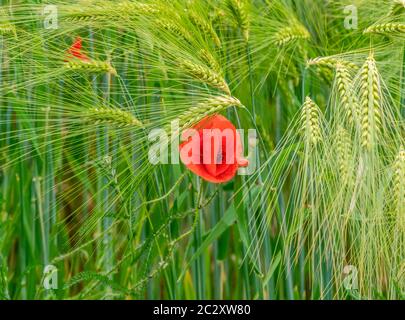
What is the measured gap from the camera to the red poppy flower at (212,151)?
136 centimetres

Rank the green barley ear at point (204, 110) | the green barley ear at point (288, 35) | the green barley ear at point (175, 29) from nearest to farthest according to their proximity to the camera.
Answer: the green barley ear at point (204, 110)
the green barley ear at point (175, 29)
the green barley ear at point (288, 35)

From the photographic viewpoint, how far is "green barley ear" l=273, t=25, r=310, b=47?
152 cm

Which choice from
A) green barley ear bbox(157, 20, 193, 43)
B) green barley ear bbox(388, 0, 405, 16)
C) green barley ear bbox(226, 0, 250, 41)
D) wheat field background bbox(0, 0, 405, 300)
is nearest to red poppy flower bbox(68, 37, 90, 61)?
wheat field background bbox(0, 0, 405, 300)

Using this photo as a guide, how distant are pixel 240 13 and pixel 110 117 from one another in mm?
268

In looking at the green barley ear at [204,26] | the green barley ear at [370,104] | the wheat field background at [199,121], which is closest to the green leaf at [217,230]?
the wheat field background at [199,121]

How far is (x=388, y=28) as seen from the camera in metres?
1.37

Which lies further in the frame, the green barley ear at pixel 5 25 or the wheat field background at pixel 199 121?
the green barley ear at pixel 5 25

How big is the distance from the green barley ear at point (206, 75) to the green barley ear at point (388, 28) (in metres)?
0.23

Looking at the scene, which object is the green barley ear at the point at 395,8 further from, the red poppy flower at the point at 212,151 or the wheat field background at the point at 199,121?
the red poppy flower at the point at 212,151

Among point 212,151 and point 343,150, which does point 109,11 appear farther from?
point 343,150

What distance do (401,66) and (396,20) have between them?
9 centimetres

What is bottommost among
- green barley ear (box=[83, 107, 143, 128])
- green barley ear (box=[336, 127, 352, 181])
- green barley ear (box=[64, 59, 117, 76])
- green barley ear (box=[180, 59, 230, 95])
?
green barley ear (box=[336, 127, 352, 181])

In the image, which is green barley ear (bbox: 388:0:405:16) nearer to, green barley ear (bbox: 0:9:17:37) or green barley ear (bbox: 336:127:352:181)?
green barley ear (bbox: 336:127:352:181)
